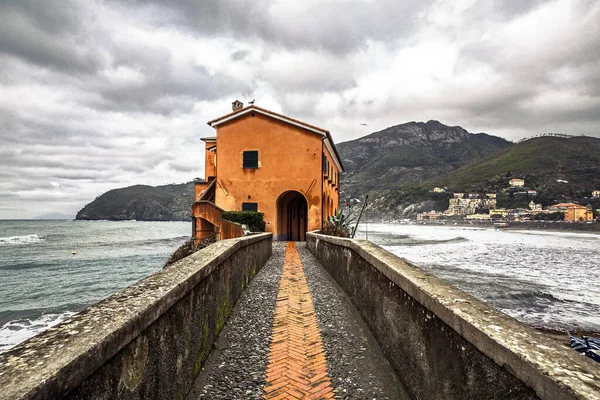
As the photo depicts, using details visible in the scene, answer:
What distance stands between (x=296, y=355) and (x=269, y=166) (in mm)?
16548

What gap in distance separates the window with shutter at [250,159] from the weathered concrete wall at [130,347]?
53.7 ft

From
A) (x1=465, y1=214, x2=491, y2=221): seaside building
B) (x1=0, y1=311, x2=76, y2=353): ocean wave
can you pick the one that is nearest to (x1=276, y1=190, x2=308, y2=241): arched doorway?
(x1=0, y1=311, x2=76, y2=353): ocean wave

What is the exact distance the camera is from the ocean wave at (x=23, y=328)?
35.9 feet

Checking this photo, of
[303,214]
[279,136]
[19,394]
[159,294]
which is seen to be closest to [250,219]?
[279,136]

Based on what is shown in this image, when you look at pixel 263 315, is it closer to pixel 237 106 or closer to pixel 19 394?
pixel 19 394

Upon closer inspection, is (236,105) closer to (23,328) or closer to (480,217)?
(23,328)

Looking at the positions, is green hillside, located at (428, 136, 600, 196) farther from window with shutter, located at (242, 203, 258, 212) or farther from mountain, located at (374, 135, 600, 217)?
window with shutter, located at (242, 203, 258, 212)

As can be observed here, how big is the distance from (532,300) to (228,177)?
1777 centimetres

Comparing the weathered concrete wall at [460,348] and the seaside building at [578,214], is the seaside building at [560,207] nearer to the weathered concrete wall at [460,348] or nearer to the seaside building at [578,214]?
the seaside building at [578,214]

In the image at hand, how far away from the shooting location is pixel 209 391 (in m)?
2.93

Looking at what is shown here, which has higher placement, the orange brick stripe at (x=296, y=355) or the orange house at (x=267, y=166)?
the orange house at (x=267, y=166)

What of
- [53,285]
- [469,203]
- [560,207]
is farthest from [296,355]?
[469,203]

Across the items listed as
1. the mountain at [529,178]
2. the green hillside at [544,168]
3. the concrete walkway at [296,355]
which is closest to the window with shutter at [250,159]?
the concrete walkway at [296,355]

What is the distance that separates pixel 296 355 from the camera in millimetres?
3666
